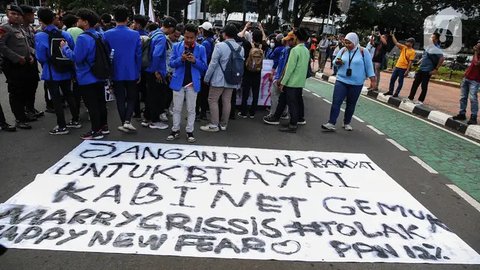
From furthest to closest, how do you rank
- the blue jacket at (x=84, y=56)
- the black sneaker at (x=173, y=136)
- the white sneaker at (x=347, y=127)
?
the white sneaker at (x=347, y=127)
the black sneaker at (x=173, y=136)
the blue jacket at (x=84, y=56)

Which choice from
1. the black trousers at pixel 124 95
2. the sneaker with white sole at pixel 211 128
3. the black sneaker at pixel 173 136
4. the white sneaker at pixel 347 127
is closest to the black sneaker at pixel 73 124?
the black trousers at pixel 124 95

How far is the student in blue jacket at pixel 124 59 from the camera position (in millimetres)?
5926

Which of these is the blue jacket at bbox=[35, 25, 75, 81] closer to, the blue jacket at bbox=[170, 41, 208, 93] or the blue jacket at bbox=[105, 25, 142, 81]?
the blue jacket at bbox=[105, 25, 142, 81]

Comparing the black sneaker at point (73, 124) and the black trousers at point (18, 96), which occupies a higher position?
the black trousers at point (18, 96)

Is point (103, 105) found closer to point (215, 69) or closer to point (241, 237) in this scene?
point (215, 69)

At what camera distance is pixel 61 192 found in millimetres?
4125

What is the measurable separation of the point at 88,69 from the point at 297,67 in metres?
3.59

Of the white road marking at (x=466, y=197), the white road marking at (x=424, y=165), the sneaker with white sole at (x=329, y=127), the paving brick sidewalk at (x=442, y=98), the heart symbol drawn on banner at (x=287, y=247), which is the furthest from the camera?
the paving brick sidewalk at (x=442, y=98)

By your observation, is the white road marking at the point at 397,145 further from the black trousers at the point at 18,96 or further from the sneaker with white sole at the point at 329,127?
the black trousers at the point at 18,96

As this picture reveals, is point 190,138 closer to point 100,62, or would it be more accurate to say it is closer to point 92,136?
point 92,136

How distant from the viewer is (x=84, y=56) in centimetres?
559

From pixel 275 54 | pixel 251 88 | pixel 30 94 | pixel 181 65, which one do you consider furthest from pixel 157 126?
pixel 275 54

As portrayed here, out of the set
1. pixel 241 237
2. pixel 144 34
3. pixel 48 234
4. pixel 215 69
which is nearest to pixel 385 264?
pixel 241 237

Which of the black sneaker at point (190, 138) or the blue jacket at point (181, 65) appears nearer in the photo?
the blue jacket at point (181, 65)
